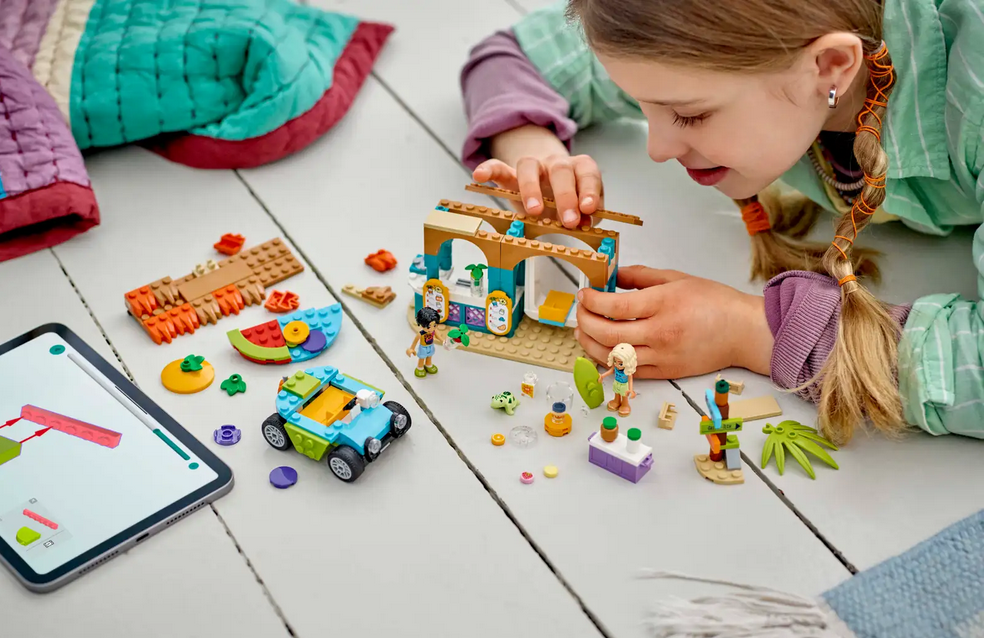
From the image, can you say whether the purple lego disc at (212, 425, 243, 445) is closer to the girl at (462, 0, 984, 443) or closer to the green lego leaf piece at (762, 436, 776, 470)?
the girl at (462, 0, 984, 443)

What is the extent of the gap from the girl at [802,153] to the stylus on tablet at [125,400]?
39cm

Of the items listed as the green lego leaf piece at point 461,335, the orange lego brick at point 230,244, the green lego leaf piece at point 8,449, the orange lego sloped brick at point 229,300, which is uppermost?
the green lego leaf piece at point 461,335

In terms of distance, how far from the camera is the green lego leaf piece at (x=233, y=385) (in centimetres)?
95

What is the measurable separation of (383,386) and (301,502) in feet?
0.52

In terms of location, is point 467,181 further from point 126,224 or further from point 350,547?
point 350,547

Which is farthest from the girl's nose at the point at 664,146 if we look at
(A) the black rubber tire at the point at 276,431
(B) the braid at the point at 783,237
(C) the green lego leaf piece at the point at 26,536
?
(C) the green lego leaf piece at the point at 26,536

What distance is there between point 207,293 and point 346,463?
315 millimetres

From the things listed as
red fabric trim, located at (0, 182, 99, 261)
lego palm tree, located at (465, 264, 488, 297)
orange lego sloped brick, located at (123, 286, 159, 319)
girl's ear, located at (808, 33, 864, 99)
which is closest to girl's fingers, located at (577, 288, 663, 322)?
lego palm tree, located at (465, 264, 488, 297)

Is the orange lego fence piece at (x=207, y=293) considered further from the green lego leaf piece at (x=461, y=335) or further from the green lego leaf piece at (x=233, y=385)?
the green lego leaf piece at (x=461, y=335)

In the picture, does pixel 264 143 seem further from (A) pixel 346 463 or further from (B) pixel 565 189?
(A) pixel 346 463

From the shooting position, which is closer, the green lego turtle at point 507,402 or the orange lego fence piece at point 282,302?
the green lego turtle at point 507,402

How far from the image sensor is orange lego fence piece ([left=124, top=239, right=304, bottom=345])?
1.02m

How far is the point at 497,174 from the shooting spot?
1.07 meters

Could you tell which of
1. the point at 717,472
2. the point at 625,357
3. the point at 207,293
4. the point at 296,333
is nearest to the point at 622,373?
the point at 625,357
